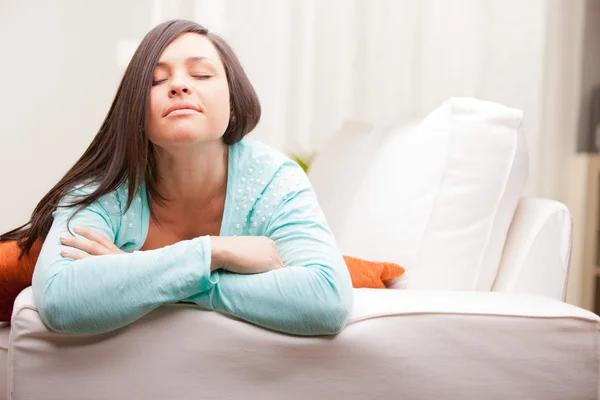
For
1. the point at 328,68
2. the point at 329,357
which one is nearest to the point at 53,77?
the point at 328,68

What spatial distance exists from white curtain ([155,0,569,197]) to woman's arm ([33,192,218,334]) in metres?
1.61

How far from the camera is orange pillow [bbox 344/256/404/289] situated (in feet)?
5.04

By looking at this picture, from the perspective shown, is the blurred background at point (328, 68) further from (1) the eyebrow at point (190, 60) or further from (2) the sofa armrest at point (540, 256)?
(1) the eyebrow at point (190, 60)

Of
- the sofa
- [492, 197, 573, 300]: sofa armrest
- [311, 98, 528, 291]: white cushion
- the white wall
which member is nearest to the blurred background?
the white wall

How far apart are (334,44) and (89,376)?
1861mm

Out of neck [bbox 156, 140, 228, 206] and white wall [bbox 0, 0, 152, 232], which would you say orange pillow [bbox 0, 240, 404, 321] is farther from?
white wall [bbox 0, 0, 152, 232]

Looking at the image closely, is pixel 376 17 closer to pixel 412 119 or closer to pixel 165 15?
pixel 165 15

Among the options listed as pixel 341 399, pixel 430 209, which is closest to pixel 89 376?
pixel 341 399

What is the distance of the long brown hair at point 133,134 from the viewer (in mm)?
1330

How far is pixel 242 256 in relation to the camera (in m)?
1.20

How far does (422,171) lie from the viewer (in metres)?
1.72

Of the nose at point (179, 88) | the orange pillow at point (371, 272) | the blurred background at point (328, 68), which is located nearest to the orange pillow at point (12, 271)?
the nose at point (179, 88)

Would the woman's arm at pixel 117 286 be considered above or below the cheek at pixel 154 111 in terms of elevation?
below

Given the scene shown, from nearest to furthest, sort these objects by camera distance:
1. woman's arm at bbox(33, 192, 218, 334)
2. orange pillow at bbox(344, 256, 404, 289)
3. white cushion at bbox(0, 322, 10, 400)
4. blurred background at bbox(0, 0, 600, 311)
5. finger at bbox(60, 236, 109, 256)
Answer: woman's arm at bbox(33, 192, 218, 334) → finger at bbox(60, 236, 109, 256) → white cushion at bbox(0, 322, 10, 400) → orange pillow at bbox(344, 256, 404, 289) → blurred background at bbox(0, 0, 600, 311)
